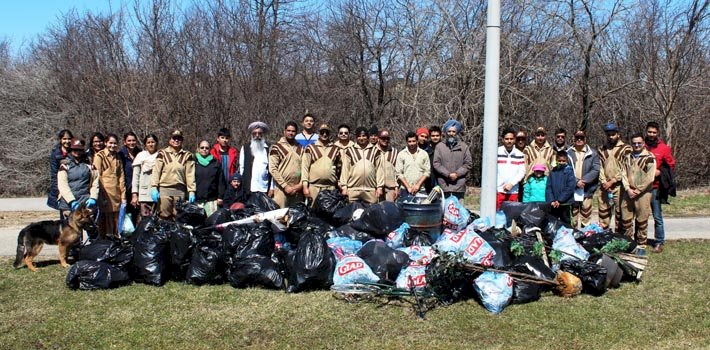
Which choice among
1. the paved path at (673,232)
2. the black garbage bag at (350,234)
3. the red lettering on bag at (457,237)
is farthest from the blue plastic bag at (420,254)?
the paved path at (673,232)

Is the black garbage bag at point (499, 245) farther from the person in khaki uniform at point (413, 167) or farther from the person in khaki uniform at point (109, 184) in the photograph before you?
the person in khaki uniform at point (109, 184)

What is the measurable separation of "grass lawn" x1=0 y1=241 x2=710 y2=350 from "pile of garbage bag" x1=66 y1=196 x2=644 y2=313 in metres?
0.16

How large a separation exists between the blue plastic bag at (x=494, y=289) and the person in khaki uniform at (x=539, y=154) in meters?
3.12

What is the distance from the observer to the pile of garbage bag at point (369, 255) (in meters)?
6.05

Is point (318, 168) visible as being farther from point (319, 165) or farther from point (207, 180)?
point (207, 180)

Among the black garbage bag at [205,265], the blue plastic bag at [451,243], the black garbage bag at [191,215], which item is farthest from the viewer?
the black garbage bag at [191,215]

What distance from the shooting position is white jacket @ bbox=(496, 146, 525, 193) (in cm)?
870

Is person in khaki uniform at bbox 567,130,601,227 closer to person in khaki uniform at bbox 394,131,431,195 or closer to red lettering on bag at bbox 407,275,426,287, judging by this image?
person in khaki uniform at bbox 394,131,431,195

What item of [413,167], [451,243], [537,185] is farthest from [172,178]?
[537,185]

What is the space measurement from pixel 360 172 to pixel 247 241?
201 cm

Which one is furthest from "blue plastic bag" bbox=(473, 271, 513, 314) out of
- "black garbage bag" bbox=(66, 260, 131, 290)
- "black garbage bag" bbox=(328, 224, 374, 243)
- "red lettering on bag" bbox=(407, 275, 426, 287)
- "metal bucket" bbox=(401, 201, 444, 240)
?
"black garbage bag" bbox=(66, 260, 131, 290)

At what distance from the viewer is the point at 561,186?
8484 mm

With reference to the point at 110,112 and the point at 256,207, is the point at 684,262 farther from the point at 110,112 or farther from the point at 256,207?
the point at 110,112

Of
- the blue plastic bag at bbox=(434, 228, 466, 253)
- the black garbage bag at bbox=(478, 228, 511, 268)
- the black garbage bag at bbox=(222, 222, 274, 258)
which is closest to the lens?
the blue plastic bag at bbox=(434, 228, 466, 253)
